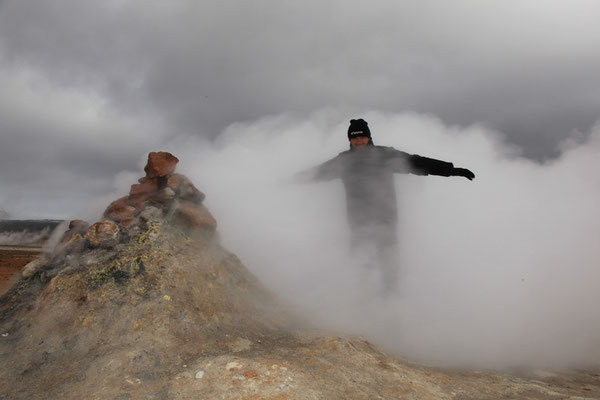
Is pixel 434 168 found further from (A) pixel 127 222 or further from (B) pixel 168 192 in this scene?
(A) pixel 127 222

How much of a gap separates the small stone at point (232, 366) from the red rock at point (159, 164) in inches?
106

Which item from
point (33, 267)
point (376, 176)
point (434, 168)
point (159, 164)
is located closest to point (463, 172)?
point (434, 168)

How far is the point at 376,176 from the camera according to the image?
15.1 feet

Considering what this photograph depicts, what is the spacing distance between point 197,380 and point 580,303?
5.79 metres

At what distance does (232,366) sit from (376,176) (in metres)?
3.17

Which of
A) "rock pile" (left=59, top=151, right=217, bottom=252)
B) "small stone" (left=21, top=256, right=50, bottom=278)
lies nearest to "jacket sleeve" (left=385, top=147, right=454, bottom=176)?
"rock pile" (left=59, top=151, right=217, bottom=252)

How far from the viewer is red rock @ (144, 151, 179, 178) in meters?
4.11

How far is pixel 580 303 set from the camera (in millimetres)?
5160

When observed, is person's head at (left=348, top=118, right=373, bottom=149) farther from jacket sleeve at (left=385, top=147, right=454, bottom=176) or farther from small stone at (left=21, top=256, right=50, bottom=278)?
small stone at (left=21, top=256, right=50, bottom=278)

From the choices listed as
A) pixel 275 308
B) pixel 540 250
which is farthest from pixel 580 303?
pixel 275 308

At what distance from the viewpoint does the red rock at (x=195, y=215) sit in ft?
12.9

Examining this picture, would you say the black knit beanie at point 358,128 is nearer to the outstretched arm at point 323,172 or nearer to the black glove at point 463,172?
the outstretched arm at point 323,172

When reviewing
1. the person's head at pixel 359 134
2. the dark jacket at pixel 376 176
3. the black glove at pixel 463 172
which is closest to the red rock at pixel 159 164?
the dark jacket at pixel 376 176

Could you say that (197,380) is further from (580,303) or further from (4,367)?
(580,303)
